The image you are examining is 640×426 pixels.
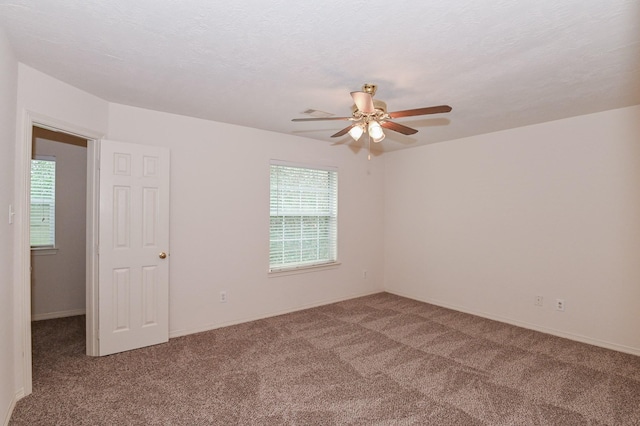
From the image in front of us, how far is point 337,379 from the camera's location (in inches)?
110

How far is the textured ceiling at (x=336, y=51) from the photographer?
1816mm

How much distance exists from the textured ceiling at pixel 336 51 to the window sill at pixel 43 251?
2499mm

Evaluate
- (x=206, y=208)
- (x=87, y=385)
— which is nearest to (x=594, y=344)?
(x=206, y=208)

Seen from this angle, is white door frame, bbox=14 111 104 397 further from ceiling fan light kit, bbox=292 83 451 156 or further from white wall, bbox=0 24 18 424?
ceiling fan light kit, bbox=292 83 451 156

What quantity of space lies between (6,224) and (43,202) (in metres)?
2.61

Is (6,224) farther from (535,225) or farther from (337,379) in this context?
(535,225)

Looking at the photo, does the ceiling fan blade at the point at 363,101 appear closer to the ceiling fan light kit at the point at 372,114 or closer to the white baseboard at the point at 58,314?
the ceiling fan light kit at the point at 372,114

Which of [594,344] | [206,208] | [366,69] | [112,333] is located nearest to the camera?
[366,69]

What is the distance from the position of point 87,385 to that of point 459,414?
274 cm

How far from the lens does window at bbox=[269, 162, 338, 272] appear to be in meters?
4.58

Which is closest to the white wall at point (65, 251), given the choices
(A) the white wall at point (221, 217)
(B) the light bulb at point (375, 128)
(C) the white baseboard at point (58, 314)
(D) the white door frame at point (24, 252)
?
(C) the white baseboard at point (58, 314)

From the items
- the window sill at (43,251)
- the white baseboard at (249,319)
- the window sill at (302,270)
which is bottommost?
the white baseboard at (249,319)

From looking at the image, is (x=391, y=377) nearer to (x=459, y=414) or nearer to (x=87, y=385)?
(x=459, y=414)

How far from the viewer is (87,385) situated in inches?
104
